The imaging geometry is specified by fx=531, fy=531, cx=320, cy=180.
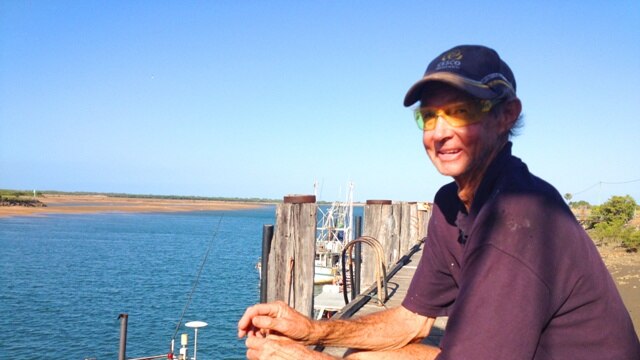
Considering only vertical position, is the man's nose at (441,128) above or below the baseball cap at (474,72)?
below

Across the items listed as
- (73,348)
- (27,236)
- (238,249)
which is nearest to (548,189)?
(73,348)

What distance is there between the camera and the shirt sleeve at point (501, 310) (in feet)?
4.44

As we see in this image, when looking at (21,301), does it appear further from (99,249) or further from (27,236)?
(27,236)

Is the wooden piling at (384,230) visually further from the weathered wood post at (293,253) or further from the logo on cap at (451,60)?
the logo on cap at (451,60)

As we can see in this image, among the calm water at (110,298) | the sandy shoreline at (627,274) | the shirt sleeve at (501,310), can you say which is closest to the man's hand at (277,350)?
the shirt sleeve at (501,310)

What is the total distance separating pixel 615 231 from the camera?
2480 cm

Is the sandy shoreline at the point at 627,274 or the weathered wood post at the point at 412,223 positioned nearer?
the weathered wood post at the point at 412,223

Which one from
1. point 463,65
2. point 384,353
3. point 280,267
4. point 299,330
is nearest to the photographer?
point 463,65

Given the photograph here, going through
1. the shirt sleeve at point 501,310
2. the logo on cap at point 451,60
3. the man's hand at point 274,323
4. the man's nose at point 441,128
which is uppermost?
the logo on cap at point 451,60

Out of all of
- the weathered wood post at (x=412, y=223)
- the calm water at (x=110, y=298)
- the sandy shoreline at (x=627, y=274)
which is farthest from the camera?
the calm water at (x=110, y=298)

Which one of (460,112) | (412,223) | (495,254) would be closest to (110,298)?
(412,223)

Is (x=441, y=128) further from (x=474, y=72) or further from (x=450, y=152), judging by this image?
(x=474, y=72)

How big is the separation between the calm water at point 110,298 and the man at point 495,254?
7.34 metres

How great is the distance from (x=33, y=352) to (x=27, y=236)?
41.5 metres
